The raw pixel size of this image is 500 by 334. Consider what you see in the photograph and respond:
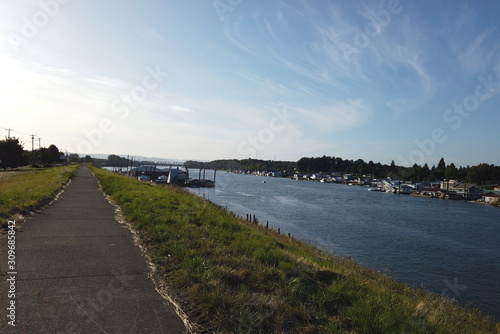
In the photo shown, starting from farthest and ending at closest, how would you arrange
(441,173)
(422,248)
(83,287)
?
(441,173) < (422,248) < (83,287)

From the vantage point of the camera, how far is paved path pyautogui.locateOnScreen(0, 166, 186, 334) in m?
4.40

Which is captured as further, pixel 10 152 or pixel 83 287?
pixel 10 152

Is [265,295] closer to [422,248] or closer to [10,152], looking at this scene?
[422,248]

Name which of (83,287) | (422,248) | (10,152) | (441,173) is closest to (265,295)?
(83,287)

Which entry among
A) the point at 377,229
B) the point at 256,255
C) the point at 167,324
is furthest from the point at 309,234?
the point at 167,324

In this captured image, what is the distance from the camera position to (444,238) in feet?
111

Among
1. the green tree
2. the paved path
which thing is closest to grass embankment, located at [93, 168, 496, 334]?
the paved path

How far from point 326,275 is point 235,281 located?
2407 mm

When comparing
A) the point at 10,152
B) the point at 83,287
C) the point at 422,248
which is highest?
the point at 10,152

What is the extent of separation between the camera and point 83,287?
5.57 meters

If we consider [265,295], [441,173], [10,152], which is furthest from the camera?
[441,173]

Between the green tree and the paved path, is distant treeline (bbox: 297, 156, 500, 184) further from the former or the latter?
the paved path

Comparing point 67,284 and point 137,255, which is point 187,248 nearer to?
point 137,255

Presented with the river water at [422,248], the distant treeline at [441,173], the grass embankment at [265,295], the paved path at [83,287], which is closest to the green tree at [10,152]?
the river water at [422,248]
